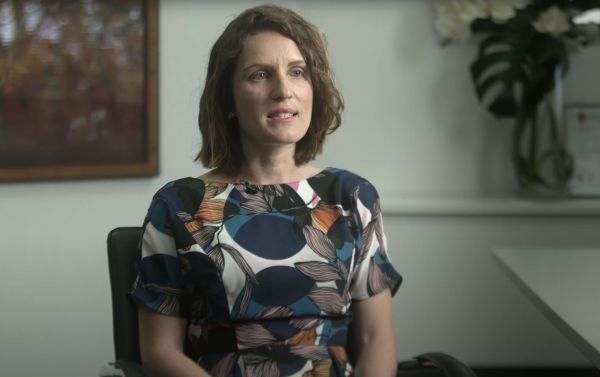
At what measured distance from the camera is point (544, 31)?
302 cm

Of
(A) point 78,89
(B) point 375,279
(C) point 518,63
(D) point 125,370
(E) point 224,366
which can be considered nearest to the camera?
(D) point 125,370

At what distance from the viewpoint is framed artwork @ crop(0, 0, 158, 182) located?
2865 mm

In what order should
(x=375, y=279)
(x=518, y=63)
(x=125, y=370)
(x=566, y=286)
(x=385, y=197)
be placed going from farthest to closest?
(x=385, y=197)
(x=518, y=63)
(x=566, y=286)
(x=375, y=279)
(x=125, y=370)

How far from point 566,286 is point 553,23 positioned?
1478mm

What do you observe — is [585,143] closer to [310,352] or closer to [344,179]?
[344,179]

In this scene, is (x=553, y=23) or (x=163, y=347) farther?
(x=553, y=23)

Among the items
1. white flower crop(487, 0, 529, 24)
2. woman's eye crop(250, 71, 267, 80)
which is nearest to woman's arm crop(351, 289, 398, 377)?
woman's eye crop(250, 71, 267, 80)

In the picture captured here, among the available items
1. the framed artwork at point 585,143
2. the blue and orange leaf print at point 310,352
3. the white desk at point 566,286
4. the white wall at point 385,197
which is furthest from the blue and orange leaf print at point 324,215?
the framed artwork at point 585,143

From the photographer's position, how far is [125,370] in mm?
1400

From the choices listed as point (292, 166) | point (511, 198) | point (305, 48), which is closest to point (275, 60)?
point (305, 48)

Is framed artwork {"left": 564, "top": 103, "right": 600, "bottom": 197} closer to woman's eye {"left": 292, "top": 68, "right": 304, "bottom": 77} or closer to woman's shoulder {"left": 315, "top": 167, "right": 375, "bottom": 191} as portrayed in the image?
woman's shoulder {"left": 315, "top": 167, "right": 375, "bottom": 191}

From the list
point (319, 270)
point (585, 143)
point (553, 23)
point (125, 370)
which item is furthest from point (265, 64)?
point (585, 143)

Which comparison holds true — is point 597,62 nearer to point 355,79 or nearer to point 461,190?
point 461,190

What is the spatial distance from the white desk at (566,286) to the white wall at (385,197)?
89 centimetres
